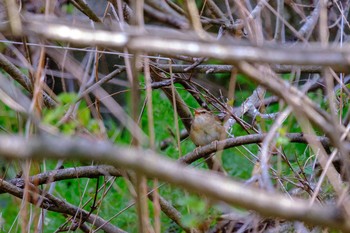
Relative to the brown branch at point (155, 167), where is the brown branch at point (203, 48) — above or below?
above

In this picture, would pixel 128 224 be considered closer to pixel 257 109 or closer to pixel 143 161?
pixel 257 109

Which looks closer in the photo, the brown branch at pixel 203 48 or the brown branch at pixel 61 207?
the brown branch at pixel 203 48

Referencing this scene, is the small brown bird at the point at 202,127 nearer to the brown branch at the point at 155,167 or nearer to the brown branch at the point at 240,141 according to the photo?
the brown branch at the point at 240,141

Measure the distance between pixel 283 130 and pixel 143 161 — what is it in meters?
0.85

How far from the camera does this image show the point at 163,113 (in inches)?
155

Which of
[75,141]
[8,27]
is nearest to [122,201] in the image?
[8,27]

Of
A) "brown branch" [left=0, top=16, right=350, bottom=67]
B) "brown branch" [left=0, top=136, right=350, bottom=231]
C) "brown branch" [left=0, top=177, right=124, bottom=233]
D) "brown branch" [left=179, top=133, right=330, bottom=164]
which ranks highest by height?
"brown branch" [left=0, top=16, right=350, bottom=67]

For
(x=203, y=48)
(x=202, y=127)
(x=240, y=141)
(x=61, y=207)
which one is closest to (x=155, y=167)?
(x=203, y=48)

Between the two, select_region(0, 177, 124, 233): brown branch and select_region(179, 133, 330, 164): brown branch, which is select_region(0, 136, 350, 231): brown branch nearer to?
select_region(179, 133, 330, 164): brown branch

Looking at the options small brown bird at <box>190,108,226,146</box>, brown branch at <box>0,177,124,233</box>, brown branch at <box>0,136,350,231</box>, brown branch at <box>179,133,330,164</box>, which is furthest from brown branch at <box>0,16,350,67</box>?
small brown bird at <box>190,108,226,146</box>

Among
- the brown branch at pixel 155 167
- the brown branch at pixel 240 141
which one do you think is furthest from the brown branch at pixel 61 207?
the brown branch at pixel 155 167

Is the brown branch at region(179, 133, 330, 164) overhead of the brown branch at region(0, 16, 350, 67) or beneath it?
beneath

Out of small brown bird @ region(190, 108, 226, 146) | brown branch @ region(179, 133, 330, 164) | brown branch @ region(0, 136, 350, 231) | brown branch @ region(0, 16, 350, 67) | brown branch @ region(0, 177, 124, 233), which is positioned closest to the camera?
brown branch @ region(0, 136, 350, 231)

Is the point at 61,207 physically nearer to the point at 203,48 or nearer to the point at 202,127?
the point at 202,127
